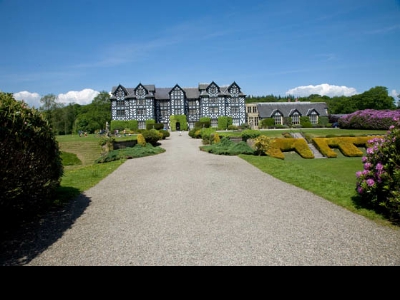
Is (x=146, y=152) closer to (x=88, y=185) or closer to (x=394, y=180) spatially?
(x=88, y=185)

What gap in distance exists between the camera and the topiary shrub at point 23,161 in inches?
216

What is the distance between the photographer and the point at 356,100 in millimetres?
81312

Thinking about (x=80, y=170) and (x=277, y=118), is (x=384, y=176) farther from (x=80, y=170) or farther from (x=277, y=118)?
(x=277, y=118)

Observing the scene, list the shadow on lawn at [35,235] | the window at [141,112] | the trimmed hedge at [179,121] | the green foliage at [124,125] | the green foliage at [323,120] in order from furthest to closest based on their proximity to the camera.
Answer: the green foliage at [323,120] → the trimmed hedge at [179,121] → the window at [141,112] → the green foliage at [124,125] → the shadow on lawn at [35,235]

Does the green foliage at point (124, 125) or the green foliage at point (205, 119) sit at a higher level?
the green foliage at point (205, 119)

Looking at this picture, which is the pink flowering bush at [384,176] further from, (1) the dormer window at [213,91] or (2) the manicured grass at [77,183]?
(1) the dormer window at [213,91]

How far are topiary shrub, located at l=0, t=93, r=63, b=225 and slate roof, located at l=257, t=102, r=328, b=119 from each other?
204 feet

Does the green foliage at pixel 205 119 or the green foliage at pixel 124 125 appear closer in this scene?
the green foliage at pixel 124 125

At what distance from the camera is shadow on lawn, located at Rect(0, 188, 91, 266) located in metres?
4.81

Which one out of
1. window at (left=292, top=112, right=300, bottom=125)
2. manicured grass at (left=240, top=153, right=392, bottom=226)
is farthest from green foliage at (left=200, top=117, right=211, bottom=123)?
manicured grass at (left=240, top=153, right=392, bottom=226)

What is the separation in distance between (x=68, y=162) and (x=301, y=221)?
17.2 metres

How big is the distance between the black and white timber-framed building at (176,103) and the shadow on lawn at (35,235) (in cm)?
5322

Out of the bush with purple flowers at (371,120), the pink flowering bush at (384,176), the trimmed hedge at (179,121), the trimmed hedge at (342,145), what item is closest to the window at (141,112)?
the trimmed hedge at (179,121)
